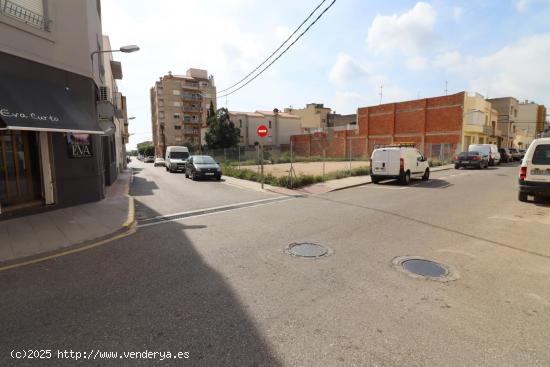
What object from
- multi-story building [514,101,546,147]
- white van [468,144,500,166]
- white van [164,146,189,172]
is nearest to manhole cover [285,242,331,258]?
white van [164,146,189,172]

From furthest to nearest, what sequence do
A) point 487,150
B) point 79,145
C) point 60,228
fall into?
point 487,150, point 79,145, point 60,228

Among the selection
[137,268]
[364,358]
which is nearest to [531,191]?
[364,358]

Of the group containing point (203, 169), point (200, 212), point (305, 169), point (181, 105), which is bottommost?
point (200, 212)

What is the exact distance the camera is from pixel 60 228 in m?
7.04

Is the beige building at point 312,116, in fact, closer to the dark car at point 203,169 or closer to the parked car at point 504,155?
the parked car at point 504,155

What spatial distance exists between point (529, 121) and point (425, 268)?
87.9m

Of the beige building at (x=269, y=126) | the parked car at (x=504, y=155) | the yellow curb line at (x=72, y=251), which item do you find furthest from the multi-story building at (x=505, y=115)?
the yellow curb line at (x=72, y=251)

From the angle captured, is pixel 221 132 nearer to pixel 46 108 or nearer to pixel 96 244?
pixel 46 108

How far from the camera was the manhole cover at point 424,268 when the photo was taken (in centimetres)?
442

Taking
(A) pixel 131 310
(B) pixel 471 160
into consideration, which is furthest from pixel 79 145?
(B) pixel 471 160

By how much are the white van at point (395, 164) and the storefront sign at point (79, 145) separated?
41.5 ft

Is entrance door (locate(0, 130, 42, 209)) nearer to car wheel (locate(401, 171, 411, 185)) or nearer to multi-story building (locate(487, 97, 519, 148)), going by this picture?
car wheel (locate(401, 171, 411, 185))

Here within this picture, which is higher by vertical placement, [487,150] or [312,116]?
[312,116]

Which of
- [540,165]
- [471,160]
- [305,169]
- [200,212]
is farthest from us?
[305,169]
